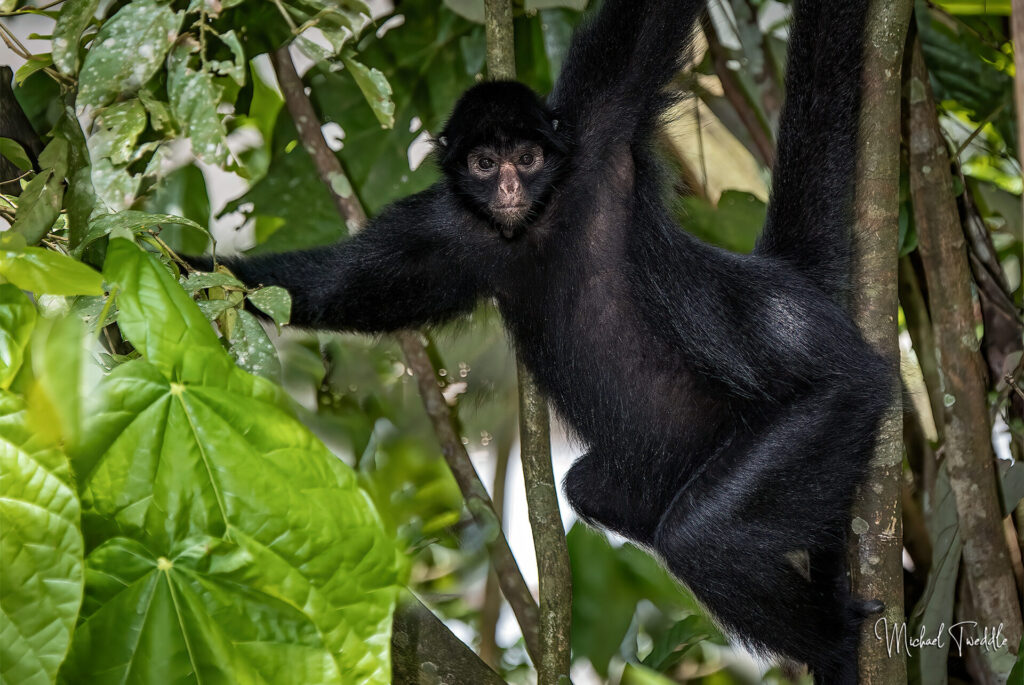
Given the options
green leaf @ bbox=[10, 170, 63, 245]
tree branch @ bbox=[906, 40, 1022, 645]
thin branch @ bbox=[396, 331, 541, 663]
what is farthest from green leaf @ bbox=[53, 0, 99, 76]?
tree branch @ bbox=[906, 40, 1022, 645]

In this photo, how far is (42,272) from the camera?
1.37 metres

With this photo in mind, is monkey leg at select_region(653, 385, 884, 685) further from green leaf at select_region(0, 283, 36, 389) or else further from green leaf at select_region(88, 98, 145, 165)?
green leaf at select_region(0, 283, 36, 389)

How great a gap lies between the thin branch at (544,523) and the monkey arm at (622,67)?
227mm

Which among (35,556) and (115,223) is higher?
(115,223)

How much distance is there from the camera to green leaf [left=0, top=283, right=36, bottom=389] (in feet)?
4.45

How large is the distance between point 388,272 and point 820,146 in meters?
1.51

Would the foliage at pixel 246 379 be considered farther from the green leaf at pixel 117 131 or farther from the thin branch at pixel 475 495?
the thin branch at pixel 475 495

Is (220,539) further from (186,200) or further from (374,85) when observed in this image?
(186,200)

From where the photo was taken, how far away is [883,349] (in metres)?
2.87

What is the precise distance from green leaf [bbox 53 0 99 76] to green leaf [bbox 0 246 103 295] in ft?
3.36

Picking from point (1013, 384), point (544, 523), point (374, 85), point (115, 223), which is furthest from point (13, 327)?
point (1013, 384)

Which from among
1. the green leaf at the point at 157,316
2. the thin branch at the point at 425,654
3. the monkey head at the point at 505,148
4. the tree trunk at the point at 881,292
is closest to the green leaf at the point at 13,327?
the green leaf at the point at 157,316

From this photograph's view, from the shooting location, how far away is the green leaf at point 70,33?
222 centimetres

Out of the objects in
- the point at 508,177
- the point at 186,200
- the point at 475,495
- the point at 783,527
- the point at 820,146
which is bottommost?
the point at 475,495
